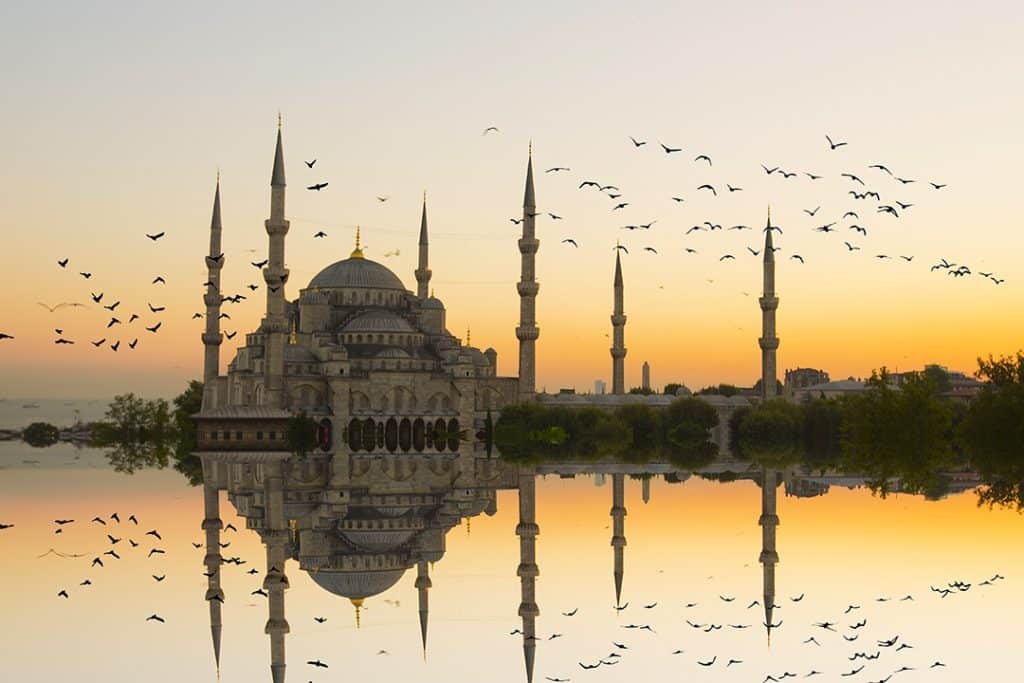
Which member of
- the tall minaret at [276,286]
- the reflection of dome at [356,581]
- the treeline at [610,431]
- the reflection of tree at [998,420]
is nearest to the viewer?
the reflection of dome at [356,581]

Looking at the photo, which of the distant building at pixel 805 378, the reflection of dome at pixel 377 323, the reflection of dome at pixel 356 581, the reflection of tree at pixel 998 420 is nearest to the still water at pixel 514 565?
the reflection of dome at pixel 356 581

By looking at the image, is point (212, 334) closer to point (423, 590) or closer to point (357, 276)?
point (357, 276)

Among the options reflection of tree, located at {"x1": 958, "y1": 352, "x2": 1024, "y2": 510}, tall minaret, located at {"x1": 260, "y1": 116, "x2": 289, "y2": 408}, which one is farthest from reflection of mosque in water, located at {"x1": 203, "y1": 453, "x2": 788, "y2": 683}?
tall minaret, located at {"x1": 260, "y1": 116, "x2": 289, "y2": 408}

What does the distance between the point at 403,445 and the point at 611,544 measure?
4685cm

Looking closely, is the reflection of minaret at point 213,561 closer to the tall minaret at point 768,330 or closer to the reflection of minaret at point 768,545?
the reflection of minaret at point 768,545

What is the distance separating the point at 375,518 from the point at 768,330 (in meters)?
56.2

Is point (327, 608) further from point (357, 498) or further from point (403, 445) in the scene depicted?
point (403, 445)

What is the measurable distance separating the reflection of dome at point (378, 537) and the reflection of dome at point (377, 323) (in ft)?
183

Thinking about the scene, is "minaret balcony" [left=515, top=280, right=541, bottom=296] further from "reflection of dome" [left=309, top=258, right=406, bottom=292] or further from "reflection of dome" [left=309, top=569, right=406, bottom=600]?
"reflection of dome" [left=309, top=569, right=406, bottom=600]

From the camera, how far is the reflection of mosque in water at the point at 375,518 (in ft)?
52.3

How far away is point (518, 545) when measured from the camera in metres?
20.4

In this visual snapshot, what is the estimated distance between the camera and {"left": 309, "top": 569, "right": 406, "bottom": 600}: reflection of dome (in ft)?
53.2

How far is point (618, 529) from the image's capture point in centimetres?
2242

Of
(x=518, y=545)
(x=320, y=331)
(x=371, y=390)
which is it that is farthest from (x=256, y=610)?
(x=320, y=331)
